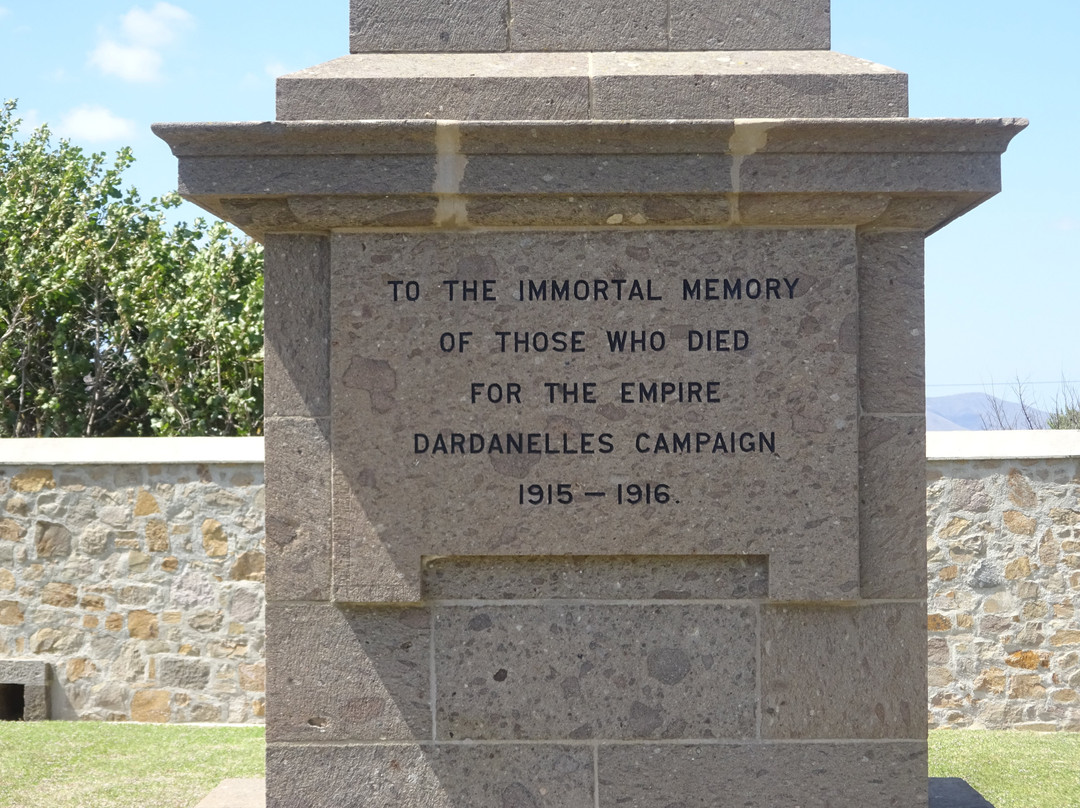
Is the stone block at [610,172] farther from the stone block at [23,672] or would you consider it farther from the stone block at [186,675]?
the stone block at [23,672]

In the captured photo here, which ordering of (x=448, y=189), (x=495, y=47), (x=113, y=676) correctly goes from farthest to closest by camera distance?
(x=113, y=676), (x=495, y=47), (x=448, y=189)

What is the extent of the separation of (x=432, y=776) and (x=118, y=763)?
4.35 m

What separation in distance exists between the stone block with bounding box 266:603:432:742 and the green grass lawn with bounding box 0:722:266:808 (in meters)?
3.00

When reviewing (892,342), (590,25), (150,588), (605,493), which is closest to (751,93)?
(590,25)

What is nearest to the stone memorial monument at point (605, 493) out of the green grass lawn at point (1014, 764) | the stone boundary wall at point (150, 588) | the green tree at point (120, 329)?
the green grass lawn at point (1014, 764)

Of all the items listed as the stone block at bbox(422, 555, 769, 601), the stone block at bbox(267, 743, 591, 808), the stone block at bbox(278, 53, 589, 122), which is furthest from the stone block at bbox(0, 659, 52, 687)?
the stone block at bbox(278, 53, 589, 122)

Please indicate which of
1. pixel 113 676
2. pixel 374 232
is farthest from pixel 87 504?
pixel 374 232

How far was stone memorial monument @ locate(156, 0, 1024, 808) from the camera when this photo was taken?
128 inches

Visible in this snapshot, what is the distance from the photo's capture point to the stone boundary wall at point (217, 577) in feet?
26.9

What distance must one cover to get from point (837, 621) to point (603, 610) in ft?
2.16

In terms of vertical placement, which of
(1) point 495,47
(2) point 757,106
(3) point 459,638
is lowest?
(3) point 459,638

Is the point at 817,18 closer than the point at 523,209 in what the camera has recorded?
No

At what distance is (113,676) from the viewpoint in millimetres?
8328

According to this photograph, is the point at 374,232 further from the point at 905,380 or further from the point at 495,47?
the point at 905,380
